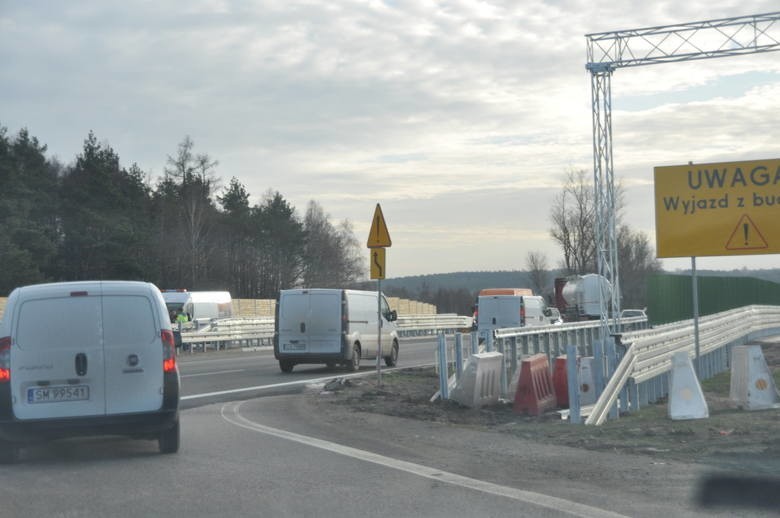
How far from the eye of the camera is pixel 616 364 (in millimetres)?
14562

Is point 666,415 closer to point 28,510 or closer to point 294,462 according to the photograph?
point 294,462

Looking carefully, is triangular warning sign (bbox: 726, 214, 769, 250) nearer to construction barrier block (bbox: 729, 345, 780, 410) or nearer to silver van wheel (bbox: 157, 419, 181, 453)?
construction barrier block (bbox: 729, 345, 780, 410)

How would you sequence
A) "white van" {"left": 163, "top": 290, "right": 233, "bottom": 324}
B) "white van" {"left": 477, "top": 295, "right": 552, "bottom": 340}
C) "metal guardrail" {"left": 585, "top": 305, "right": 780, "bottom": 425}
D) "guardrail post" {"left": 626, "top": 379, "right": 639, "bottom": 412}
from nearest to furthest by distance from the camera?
"metal guardrail" {"left": 585, "top": 305, "right": 780, "bottom": 425}
"guardrail post" {"left": 626, "top": 379, "right": 639, "bottom": 412}
"white van" {"left": 477, "top": 295, "right": 552, "bottom": 340}
"white van" {"left": 163, "top": 290, "right": 233, "bottom": 324}

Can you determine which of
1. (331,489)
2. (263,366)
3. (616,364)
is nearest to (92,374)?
(331,489)

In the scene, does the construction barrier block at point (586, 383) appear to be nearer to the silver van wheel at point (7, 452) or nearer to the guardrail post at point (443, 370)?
the guardrail post at point (443, 370)

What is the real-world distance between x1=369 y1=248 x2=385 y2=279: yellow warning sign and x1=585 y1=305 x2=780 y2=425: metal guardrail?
4.69 m

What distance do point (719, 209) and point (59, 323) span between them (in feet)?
37.4

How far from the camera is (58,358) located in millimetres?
9867

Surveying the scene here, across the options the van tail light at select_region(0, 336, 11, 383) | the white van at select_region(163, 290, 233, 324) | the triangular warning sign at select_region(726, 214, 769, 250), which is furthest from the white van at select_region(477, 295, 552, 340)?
the van tail light at select_region(0, 336, 11, 383)

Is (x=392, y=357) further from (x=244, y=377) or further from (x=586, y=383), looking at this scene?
Result: (x=586, y=383)

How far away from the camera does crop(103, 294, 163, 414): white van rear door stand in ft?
32.8

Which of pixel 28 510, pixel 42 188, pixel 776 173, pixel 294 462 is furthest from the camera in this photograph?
pixel 42 188

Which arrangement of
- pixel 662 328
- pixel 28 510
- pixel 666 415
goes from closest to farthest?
pixel 28 510 → pixel 666 415 → pixel 662 328

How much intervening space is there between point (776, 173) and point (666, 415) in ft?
17.5
